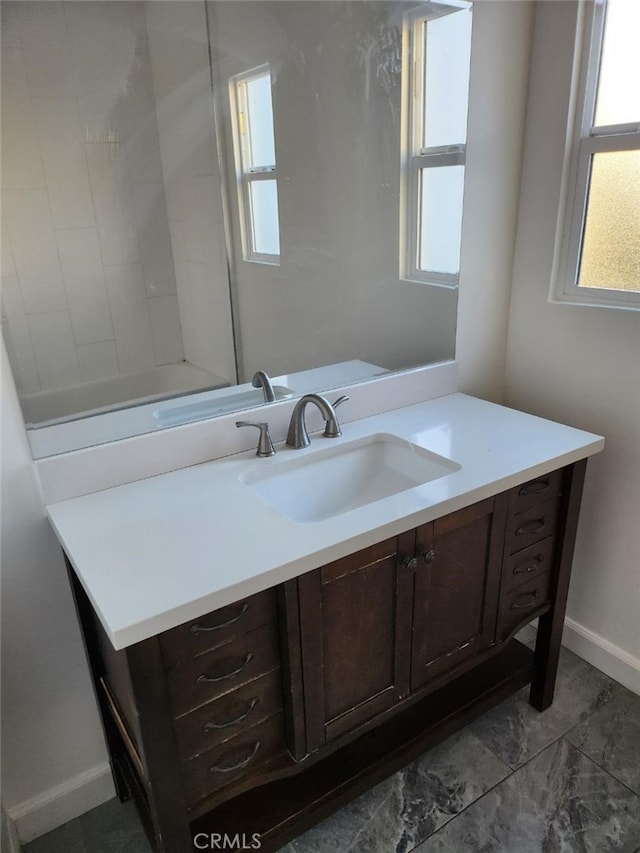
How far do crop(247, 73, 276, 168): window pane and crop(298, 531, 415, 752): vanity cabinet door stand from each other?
3.94 ft

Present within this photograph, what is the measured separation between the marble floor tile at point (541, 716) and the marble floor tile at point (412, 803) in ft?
0.19

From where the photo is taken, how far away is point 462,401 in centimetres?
192

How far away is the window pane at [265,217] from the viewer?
1757 millimetres

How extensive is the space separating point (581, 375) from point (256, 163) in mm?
1199

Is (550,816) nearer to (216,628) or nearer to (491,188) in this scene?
(216,628)

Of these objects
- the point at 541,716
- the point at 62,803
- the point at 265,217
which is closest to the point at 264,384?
the point at 265,217

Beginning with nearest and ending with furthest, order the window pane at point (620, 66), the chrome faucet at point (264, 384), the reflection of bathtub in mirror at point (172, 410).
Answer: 1. the reflection of bathtub in mirror at point (172, 410)
2. the window pane at point (620, 66)
3. the chrome faucet at point (264, 384)

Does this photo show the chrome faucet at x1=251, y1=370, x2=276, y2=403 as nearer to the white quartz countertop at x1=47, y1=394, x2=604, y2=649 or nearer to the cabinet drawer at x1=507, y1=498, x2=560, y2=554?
the white quartz countertop at x1=47, y1=394, x2=604, y2=649

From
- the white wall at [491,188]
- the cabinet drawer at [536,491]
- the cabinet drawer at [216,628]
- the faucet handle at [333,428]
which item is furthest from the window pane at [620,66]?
the cabinet drawer at [216,628]

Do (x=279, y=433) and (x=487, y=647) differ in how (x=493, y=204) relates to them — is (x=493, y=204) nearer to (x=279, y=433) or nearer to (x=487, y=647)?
(x=279, y=433)

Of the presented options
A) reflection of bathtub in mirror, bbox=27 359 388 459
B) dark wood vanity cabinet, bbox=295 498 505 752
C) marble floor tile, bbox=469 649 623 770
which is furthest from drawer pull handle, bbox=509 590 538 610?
reflection of bathtub in mirror, bbox=27 359 388 459

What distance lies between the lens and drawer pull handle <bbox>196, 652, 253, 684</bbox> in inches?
43.9

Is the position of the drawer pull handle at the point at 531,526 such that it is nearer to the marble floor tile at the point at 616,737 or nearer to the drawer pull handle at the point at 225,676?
the marble floor tile at the point at 616,737

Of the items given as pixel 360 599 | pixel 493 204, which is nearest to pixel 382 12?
pixel 493 204
